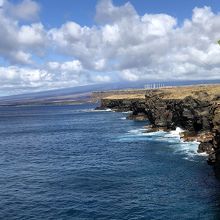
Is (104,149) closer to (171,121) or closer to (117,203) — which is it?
(171,121)

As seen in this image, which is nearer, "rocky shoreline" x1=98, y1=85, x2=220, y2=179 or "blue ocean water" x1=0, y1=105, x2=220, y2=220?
"blue ocean water" x1=0, y1=105, x2=220, y2=220

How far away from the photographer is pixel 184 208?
62.0m

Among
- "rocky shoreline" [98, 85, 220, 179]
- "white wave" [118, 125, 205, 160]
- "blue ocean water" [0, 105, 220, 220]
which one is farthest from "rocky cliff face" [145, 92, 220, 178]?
"blue ocean water" [0, 105, 220, 220]

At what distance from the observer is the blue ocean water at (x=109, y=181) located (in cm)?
6247

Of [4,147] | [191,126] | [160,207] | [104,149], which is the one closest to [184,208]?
[160,207]

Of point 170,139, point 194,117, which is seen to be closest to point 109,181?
point 170,139

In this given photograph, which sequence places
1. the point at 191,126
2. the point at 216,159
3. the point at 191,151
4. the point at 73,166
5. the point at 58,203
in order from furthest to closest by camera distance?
the point at 191,126, the point at 191,151, the point at 73,166, the point at 216,159, the point at 58,203

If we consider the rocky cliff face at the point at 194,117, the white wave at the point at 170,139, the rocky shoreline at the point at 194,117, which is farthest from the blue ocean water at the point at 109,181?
the rocky cliff face at the point at 194,117

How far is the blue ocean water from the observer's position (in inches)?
2459

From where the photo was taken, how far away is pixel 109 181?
79250 millimetres

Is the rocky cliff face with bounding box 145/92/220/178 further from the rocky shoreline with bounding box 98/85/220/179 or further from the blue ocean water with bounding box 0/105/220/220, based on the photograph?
the blue ocean water with bounding box 0/105/220/220

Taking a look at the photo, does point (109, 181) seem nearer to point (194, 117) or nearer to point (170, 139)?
point (170, 139)

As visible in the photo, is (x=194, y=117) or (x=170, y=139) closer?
(x=194, y=117)

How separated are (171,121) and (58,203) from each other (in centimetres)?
9073
